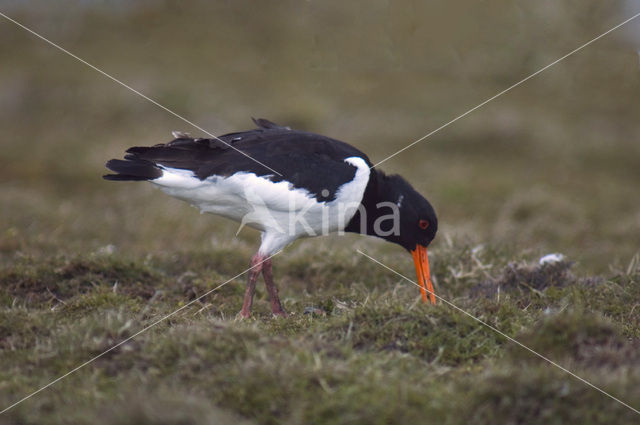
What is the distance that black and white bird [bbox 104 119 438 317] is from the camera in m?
5.80

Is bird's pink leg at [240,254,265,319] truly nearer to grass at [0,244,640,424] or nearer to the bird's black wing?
grass at [0,244,640,424]

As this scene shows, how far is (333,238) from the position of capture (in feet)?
31.1

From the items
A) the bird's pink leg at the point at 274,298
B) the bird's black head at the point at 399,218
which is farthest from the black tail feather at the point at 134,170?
the bird's black head at the point at 399,218

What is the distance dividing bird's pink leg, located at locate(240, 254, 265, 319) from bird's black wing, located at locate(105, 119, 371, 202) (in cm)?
76

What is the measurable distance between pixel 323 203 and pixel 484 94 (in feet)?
38.3

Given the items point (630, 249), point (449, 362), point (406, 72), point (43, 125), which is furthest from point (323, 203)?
point (406, 72)

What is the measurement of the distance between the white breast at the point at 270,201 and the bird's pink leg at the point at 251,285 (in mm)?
97

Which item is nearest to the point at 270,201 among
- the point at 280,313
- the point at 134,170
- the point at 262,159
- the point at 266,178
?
the point at 266,178

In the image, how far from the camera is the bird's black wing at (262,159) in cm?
581

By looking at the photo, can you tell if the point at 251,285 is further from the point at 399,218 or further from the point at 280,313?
the point at 399,218

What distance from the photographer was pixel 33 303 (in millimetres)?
6023

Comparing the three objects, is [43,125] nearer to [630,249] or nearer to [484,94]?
[484,94]

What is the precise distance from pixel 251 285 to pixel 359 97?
1173 cm

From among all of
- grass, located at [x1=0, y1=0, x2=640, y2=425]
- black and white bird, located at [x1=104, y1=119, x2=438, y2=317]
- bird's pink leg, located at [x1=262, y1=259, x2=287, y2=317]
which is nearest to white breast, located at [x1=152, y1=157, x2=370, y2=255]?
black and white bird, located at [x1=104, y1=119, x2=438, y2=317]
